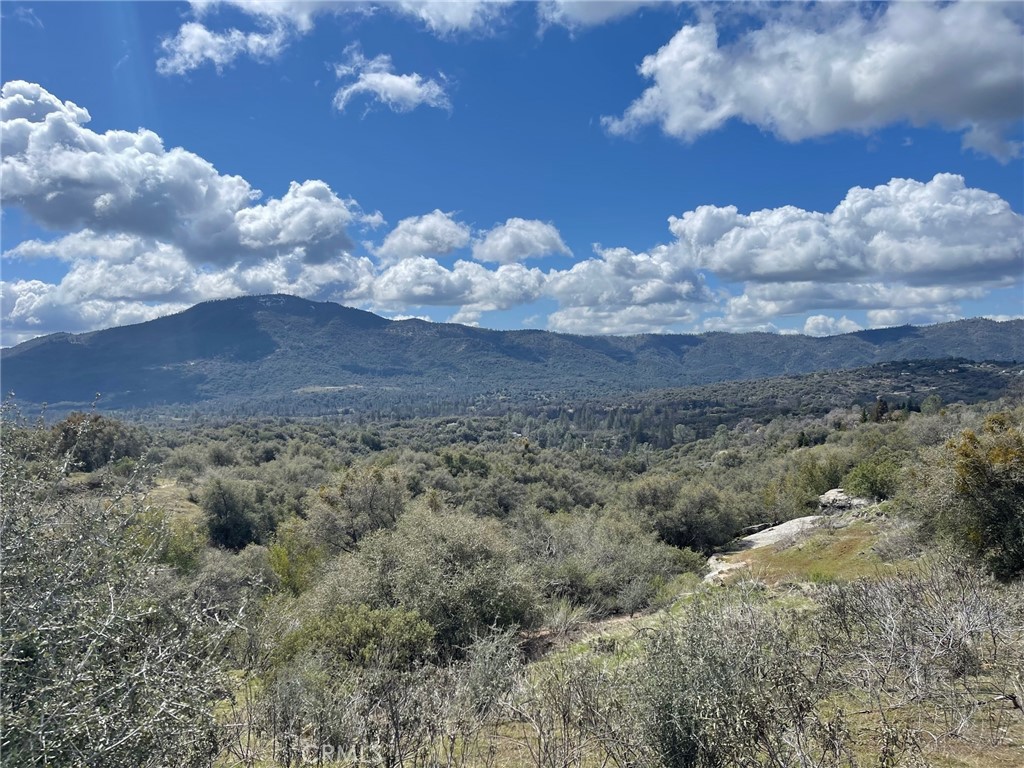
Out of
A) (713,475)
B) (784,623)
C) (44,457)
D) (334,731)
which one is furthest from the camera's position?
(713,475)

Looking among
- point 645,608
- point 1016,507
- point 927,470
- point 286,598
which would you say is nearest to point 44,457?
point 286,598

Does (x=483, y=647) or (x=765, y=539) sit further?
(x=765, y=539)

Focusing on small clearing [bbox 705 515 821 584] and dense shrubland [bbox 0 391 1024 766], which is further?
small clearing [bbox 705 515 821 584]

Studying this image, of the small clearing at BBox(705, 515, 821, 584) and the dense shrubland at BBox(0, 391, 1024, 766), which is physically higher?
the dense shrubland at BBox(0, 391, 1024, 766)

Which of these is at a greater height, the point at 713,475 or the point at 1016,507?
the point at 1016,507

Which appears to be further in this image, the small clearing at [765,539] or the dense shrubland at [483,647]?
the small clearing at [765,539]

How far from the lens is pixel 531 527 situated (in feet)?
102

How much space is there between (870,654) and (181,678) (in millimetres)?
7645

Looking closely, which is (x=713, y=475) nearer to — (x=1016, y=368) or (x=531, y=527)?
(x=531, y=527)

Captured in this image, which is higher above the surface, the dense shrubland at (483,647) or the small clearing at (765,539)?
the dense shrubland at (483,647)

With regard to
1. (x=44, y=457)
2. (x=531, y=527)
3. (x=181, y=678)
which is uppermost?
(x=44, y=457)

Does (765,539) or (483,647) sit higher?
(483,647)

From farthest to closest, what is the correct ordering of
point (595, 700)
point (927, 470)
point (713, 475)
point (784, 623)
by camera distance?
point (713, 475) < point (927, 470) < point (784, 623) < point (595, 700)

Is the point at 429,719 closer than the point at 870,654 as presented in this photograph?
Yes
